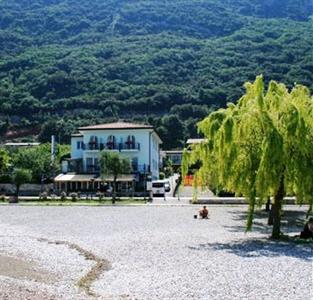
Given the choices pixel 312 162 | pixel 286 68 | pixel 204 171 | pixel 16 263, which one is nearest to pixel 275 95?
pixel 312 162

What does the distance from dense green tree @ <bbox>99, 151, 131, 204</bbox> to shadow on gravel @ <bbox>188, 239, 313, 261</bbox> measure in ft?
151

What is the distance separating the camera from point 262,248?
25.1 m

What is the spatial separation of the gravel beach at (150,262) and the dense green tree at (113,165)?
3538cm

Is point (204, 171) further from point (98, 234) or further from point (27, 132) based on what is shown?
point (27, 132)

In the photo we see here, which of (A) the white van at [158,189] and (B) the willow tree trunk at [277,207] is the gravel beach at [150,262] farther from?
(A) the white van at [158,189]

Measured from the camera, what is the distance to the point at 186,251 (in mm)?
24562

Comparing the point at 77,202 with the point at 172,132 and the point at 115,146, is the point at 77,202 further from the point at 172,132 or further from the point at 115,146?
the point at 172,132

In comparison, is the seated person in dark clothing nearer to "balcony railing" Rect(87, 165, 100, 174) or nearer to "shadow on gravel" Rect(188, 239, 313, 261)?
"shadow on gravel" Rect(188, 239, 313, 261)

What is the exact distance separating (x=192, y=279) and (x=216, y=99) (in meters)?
159

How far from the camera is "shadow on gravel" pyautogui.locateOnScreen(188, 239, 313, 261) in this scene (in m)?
23.4

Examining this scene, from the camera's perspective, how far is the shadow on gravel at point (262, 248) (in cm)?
2339

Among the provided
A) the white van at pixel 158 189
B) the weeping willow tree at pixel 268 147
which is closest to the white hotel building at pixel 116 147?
the white van at pixel 158 189

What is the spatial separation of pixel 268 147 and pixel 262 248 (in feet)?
14.0

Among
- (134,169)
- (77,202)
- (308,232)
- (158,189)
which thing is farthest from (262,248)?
(134,169)
